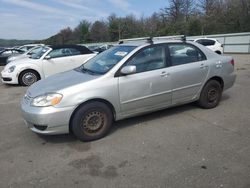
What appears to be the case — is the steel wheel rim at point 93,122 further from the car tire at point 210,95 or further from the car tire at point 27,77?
the car tire at point 27,77

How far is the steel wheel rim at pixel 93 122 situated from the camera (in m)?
4.37

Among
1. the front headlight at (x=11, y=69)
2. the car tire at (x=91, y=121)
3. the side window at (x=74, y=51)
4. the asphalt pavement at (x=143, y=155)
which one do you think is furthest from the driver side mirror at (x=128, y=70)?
the front headlight at (x=11, y=69)

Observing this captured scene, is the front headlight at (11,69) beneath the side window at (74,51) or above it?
beneath

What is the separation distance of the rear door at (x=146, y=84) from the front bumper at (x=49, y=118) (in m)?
0.99

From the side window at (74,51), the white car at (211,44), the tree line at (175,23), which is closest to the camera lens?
the side window at (74,51)

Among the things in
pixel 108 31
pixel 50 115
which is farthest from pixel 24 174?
pixel 108 31

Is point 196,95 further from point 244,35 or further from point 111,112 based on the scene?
point 244,35

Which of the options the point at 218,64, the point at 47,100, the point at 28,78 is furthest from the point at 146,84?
the point at 28,78

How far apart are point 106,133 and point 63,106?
90cm

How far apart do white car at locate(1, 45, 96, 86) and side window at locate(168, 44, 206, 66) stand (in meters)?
6.01

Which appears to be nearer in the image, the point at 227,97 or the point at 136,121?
the point at 136,121

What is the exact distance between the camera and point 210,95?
5824 mm

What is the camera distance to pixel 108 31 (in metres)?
68.8

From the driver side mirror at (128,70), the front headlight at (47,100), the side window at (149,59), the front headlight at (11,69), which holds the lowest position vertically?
the front headlight at (11,69)
